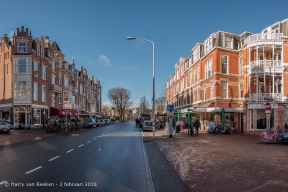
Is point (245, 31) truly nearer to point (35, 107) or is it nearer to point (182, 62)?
point (182, 62)

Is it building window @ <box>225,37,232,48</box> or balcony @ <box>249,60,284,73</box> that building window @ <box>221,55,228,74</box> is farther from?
balcony @ <box>249,60,284,73</box>

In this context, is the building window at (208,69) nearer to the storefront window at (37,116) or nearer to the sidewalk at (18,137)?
the sidewalk at (18,137)

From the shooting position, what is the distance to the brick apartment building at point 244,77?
25.3 m

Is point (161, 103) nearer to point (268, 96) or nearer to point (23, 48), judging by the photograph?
point (23, 48)

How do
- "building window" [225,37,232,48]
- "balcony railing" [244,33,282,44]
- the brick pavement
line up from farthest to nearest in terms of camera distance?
"building window" [225,37,232,48]
"balcony railing" [244,33,282,44]
the brick pavement

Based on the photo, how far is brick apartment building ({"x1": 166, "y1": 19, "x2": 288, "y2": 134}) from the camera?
25281 millimetres

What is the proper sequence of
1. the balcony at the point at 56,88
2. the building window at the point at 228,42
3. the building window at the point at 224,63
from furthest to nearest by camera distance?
the balcony at the point at 56,88
the building window at the point at 228,42
the building window at the point at 224,63

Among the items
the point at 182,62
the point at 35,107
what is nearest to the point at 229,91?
the point at 182,62

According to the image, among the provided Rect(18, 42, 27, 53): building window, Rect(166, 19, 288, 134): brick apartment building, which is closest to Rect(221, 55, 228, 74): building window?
Rect(166, 19, 288, 134): brick apartment building

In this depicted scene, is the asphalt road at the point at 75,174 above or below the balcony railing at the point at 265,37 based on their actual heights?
below

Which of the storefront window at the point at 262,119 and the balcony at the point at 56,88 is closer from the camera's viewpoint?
the storefront window at the point at 262,119

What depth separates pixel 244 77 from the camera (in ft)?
90.2

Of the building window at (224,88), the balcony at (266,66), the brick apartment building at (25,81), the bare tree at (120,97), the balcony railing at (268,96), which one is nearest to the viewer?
the balcony railing at (268,96)

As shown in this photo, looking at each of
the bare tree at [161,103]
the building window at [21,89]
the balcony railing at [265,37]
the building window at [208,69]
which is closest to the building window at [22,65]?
the building window at [21,89]
